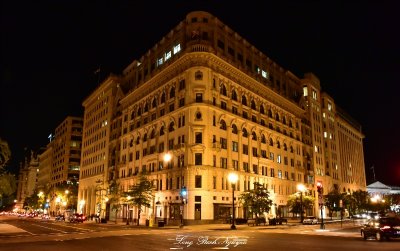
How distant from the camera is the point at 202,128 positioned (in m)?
63.0

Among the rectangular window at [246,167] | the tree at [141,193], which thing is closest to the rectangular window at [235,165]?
the rectangular window at [246,167]

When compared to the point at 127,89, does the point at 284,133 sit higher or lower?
lower

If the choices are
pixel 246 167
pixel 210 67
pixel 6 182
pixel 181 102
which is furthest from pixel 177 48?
pixel 6 182

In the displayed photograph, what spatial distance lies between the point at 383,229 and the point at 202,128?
128ft

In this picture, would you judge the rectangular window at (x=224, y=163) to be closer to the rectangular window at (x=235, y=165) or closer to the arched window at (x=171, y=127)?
the rectangular window at (x=235, y=165)

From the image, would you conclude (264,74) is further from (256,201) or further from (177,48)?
(256,201)

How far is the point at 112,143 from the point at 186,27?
3905 cm

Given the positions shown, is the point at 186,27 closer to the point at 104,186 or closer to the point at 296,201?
the point at 296,201

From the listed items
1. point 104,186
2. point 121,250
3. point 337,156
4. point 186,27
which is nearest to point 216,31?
point 186,27

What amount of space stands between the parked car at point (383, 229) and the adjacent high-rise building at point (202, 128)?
16864mm

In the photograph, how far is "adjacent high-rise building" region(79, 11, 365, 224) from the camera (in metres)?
63.6

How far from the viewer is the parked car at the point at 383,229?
26688 mm

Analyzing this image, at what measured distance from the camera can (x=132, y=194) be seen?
62.1 meters

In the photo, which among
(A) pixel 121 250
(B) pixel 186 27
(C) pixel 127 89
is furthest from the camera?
(C) pixel 127 89
